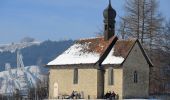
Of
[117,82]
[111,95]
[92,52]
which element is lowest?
[111,95]

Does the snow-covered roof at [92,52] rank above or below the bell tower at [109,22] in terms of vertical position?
below

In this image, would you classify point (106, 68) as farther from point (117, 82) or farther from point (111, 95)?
point (111, 95)

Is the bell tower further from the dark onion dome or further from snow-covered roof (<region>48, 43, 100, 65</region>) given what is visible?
snow-covered roof (<region>48, 43, 100, 65</region>)

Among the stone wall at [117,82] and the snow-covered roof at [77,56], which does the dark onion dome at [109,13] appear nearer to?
the snow-covered roof at [77,56]

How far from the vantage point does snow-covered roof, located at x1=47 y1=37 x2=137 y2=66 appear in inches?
2559

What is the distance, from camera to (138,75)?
216 feet

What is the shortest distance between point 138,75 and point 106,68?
3952mm

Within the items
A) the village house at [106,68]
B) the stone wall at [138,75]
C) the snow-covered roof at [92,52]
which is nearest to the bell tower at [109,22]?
the village house at [106,68]

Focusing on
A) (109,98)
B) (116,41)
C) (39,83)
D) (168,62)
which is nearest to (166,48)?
(168,62)

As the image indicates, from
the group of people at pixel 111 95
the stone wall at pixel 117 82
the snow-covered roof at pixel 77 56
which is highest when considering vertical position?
the snow-covered roof at pixel 77 56

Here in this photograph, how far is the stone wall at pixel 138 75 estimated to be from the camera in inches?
2522

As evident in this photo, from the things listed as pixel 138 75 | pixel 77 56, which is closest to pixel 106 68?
pixel 138 75

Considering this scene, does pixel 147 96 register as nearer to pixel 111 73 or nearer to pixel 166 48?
pixel 111 73

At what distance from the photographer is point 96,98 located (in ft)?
215
